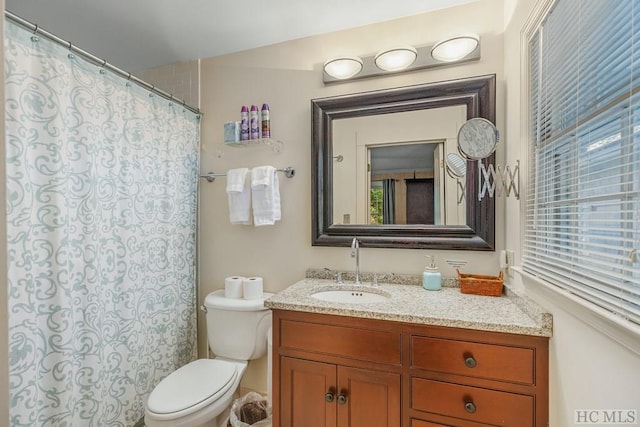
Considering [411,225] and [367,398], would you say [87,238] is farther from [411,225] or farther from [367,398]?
[411,225]

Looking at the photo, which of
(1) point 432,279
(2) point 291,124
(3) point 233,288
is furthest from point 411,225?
(3) point 233,288

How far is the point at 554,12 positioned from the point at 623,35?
1.48ft

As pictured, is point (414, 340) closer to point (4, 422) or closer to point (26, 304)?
point (4, 422)

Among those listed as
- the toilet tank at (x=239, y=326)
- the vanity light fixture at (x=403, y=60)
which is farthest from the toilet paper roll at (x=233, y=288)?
the vanity light fixture at (x=403, y=60)

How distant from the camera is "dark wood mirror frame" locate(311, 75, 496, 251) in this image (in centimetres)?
158

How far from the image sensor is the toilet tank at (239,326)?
175cm

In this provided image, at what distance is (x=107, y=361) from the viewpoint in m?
1.49

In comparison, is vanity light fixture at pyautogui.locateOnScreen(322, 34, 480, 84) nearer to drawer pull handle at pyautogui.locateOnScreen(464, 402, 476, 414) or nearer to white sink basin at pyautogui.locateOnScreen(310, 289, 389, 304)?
white sink basin at pyautogui.locateOnScreen(310, 289, 389, 304)

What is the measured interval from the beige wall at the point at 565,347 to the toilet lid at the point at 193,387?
1.41 metres

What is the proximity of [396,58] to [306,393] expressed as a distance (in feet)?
5.80

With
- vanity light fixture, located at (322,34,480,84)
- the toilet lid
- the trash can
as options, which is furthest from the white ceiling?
the trash can

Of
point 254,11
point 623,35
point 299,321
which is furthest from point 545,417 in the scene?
point 254,11

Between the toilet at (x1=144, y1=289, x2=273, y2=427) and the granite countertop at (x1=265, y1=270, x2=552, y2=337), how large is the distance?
1.28ft

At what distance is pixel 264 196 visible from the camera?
1.87m
